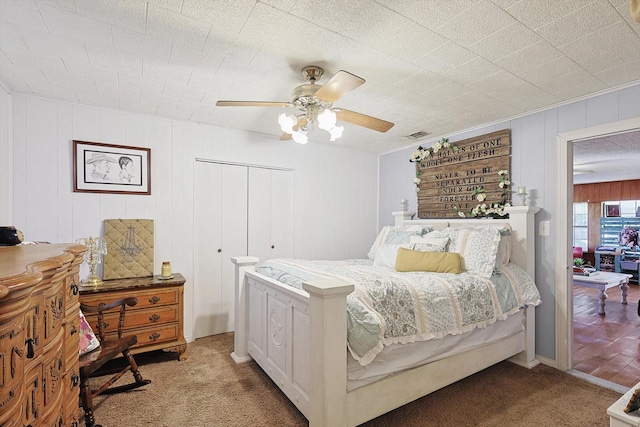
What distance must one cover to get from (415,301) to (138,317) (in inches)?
93.0

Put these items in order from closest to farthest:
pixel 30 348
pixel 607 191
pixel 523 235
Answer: pixel 30 348, pixel 523 235, pixel 607 191

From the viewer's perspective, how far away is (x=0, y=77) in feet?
7.75

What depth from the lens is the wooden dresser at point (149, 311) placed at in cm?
266

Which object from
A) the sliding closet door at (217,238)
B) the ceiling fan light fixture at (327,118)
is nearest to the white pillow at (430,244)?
the ceiling fan light fixture at (327,118)

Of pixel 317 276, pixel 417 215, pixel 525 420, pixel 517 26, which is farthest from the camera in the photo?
pixel 417 215

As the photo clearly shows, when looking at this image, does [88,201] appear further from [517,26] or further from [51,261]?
[517,26]

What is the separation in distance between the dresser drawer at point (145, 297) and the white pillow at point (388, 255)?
78.3 inches

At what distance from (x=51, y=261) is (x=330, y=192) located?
12.2 feet

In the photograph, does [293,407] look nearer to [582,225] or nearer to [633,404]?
[633,404]

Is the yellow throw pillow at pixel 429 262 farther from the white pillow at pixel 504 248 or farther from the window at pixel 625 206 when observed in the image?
the window at pixel 625 206

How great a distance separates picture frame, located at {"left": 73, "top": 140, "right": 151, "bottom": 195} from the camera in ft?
9.68

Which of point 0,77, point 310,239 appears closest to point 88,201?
point 0,77

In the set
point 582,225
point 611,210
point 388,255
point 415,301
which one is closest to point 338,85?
point 415,301

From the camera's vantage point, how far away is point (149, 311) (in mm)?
2834
